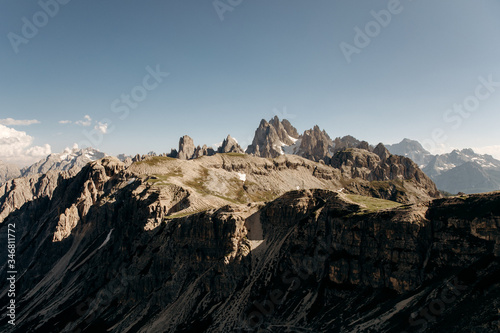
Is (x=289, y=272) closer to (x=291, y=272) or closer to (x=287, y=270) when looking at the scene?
(x=291, y=272)

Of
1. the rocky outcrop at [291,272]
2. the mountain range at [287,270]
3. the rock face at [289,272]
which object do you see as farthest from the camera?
the mountain range at [287,270]

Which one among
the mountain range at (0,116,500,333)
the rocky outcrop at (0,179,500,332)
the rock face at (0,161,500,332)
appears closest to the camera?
the rocky outcrop at (0,179,500,332)

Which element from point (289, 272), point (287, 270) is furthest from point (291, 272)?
point (287, 270)

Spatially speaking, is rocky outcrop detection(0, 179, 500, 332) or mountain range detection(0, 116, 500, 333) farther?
mountain range detection(0, 116, 500, 333)

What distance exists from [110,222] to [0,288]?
10178 centimetres

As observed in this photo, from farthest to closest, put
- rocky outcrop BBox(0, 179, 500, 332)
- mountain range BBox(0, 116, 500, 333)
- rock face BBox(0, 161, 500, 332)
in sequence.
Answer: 1. mountain range BBox(0, 116, 500, 333)
2. rock face BBox(0, 161, 500, 332)
3. rocky outcrop BBox(0, 179, 500, 332)

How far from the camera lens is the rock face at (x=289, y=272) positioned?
220 ft

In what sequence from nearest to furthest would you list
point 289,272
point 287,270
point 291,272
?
1. point 291,272
2. point 289,272
3. point 287,270

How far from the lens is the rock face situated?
67000 mm

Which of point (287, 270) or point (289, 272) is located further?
point (287, 270)

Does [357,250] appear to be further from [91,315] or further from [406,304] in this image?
[91,315]

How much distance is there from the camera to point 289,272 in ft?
325

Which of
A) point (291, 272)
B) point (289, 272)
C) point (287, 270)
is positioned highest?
point (287, 270)

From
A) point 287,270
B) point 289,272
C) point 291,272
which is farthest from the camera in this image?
point 287,270
